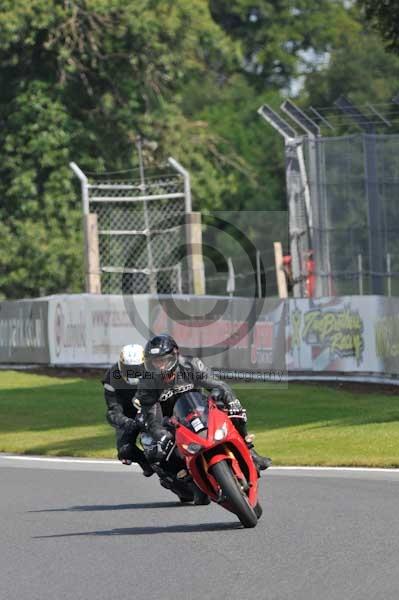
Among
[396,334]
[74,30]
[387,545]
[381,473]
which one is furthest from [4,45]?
[387,545]

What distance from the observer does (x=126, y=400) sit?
13953 mm

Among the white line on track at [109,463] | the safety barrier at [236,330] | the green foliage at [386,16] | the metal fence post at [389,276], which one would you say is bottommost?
the white line on track at [109,463]

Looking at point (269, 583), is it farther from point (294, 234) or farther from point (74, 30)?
point (74, 30)

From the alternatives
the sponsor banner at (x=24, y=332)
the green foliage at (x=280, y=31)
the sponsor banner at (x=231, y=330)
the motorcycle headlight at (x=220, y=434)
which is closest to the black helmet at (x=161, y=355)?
the motorcycle headlight at (x=220, y=434)

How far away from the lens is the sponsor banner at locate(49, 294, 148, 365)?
30.5 m

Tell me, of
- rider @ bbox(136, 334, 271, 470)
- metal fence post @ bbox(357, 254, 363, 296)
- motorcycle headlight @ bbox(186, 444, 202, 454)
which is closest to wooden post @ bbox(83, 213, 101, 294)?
metal fence post @ bbox(357, 254, 363, 296)

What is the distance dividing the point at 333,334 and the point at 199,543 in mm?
15732

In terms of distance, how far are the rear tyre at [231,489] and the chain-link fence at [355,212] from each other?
14427 mm

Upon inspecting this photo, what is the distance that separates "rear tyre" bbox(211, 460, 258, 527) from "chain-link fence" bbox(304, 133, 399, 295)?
1443 cm

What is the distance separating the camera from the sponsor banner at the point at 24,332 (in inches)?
1318

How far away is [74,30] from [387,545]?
128ft

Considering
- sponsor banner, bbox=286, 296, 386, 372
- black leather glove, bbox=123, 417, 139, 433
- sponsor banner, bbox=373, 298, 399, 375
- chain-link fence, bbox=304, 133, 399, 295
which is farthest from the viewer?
chain-link fence, bbox=304, 133, 399, 295

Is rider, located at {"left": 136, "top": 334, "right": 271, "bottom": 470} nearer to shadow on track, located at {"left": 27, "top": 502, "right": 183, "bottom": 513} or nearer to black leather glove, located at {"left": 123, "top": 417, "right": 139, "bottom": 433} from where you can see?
black leather glove, located at {"left": 123, "top": 417, "right": 139, "bottom": 433}

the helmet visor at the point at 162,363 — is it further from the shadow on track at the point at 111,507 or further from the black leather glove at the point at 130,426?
the shadow on track at the point at 111,507
